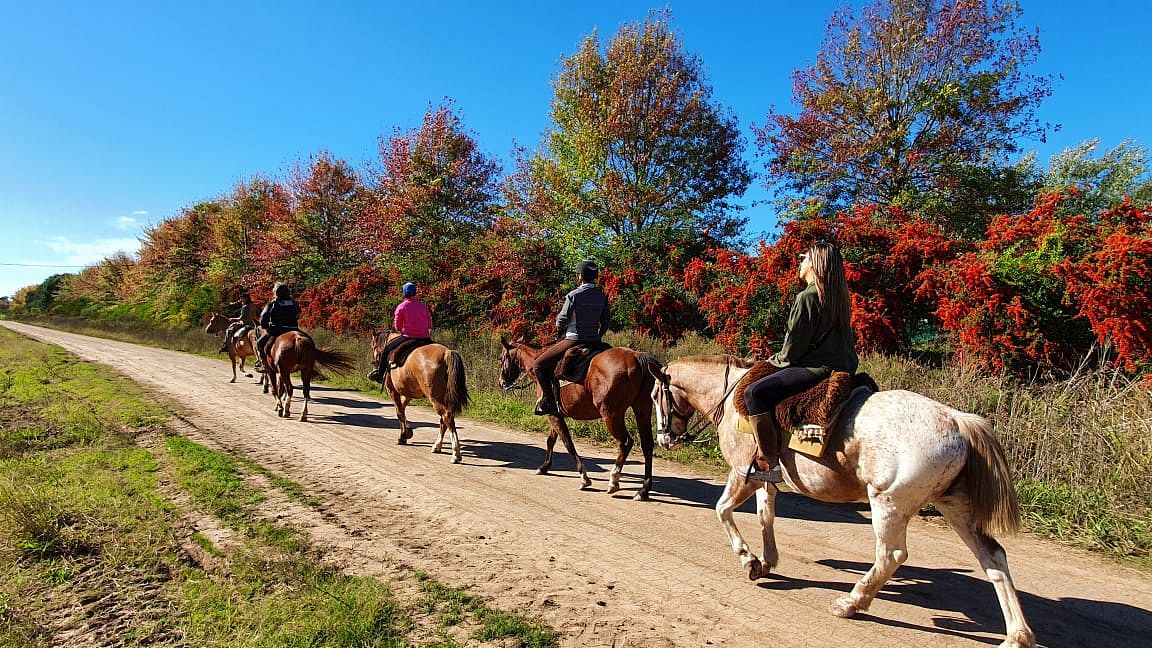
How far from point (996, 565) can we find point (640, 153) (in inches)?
595

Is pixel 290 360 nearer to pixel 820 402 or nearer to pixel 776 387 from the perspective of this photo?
pixel 776 387

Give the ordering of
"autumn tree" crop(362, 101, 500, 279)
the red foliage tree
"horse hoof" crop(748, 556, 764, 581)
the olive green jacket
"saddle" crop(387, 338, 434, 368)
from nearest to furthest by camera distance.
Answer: the olive green jacket → "horse hoof" crop(748, 556, 764, 581) → the red foliage tree → "saddle" crop(387, 338, 434, 368) → "autumn tree" crop(362, 101, 500, 279)

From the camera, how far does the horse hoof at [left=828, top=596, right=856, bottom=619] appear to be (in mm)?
3760

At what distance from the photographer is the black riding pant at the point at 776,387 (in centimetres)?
413

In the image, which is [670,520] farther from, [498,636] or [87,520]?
[87,520]

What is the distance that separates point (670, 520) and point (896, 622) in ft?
7.46

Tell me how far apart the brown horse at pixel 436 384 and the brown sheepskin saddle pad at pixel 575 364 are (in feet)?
6.43

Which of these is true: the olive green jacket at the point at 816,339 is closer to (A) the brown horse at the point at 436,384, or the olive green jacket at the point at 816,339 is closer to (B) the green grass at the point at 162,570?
(B) the green grass at the point at 162,570

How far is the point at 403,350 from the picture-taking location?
955cm

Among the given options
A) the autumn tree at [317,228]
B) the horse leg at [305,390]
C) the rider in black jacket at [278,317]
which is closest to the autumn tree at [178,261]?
the autumn tree at [317,228]

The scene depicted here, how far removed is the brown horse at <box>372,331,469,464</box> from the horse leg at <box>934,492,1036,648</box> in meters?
6.15

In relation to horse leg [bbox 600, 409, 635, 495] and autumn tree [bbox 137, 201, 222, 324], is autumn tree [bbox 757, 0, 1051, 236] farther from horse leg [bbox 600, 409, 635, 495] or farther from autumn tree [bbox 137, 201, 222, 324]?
autumn tree [bbox 137, 201, 222, 324]

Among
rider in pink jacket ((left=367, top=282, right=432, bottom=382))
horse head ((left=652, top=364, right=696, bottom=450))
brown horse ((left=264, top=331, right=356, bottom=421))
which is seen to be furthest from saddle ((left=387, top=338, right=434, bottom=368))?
horse head ((left=652, top=364, right=696, bottom=450))

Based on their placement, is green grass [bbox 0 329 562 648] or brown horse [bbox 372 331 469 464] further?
brown horse [bbox 372 331 469 464]
